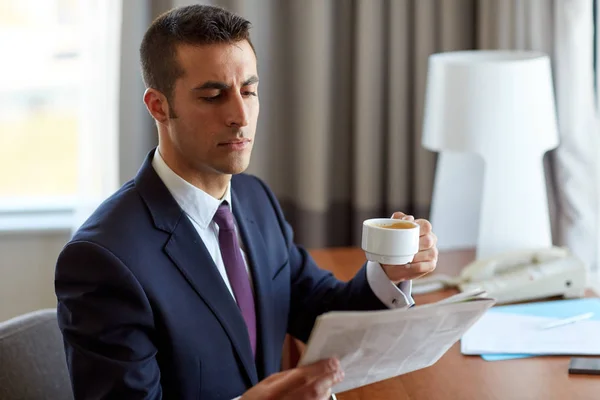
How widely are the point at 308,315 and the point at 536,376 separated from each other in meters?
0.46

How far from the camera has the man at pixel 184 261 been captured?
136 cm

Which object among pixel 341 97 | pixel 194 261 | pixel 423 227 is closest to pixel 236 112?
pixel 194 261

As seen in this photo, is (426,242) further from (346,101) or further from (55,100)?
(55,100)

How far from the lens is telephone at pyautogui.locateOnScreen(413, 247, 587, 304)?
198 centimetres

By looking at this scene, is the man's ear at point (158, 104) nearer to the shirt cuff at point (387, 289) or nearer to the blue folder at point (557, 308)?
the shirt cuff at point (387, 289)

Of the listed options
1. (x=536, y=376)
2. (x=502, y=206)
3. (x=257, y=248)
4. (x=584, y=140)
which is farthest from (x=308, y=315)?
(x=584, y=140)

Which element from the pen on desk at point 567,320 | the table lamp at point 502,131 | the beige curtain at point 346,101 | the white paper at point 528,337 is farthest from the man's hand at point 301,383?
the beige curtain at point 346,101

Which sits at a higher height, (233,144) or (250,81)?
(250,81)

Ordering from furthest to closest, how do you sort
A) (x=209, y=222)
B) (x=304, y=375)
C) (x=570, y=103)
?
(x=570, y=103) < (x=209, y=222) < (x=304, y=375)

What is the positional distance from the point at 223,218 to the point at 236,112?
8.6 inches

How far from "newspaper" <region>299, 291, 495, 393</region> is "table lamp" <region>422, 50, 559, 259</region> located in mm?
801

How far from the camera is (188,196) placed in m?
1.54

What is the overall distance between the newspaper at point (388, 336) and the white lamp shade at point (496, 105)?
83cm

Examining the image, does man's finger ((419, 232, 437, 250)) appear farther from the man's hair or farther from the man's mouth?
the man's hair
